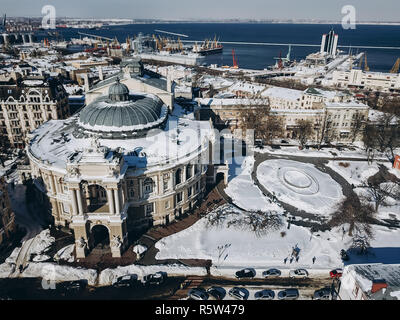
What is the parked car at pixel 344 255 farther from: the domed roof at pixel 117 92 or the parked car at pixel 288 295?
the domed roof at pixel 117 92

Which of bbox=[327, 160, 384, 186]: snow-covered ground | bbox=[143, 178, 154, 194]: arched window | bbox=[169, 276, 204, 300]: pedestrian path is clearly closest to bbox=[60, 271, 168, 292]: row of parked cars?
bbox=[169, 276, 204, 300]: pedestrian path

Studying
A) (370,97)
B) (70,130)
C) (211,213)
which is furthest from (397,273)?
(370,97)

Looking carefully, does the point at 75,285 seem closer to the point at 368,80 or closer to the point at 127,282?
the point at 127,282

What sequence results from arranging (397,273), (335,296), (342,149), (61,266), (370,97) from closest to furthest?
(397,273) → (335,296) → (61,266) → (342,149) → (370,97)

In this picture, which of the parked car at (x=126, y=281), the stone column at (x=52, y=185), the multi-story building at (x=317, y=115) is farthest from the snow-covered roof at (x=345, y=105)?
the stone column at (x=52, y=185)

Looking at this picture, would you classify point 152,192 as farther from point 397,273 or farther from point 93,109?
point 397,273

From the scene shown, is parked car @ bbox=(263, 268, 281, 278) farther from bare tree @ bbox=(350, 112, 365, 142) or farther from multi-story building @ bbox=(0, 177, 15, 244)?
bare tree @ bbox=(350, 112, 365, 142)

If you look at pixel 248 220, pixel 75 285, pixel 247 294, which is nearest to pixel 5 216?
pixel 75 285
